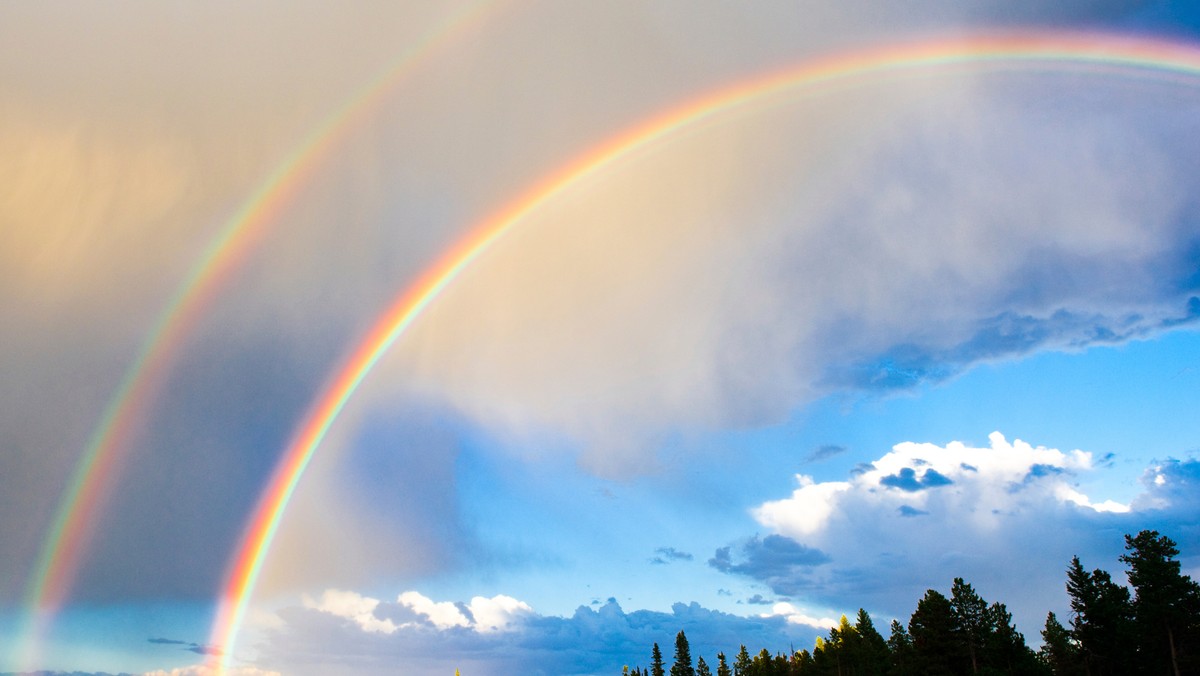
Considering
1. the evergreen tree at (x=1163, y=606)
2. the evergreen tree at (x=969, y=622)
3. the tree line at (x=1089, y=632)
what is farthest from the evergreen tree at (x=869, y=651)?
the evergreen tree at (x=1163, y=606)

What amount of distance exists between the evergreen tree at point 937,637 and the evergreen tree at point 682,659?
365 ft

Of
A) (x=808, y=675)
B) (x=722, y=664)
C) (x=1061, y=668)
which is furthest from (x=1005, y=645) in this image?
(x=722, y=664)

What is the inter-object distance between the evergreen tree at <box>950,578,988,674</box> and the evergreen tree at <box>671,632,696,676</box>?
380 ft

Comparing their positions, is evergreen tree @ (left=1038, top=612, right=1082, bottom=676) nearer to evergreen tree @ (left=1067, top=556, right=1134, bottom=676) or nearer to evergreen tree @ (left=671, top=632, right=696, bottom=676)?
evergreen tree @ (left=1067, top=556, right=1134, bottom=676)

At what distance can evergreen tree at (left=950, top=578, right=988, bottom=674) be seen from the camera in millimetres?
87688

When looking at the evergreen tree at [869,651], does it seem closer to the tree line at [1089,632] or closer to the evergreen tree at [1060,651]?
the tree line at [1089,632]

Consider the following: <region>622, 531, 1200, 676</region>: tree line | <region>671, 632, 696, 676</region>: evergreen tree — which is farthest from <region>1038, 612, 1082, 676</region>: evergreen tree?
<region>671, 632, 696, 676</region>: evergreen tree

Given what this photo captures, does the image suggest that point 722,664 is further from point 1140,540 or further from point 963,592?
point 1140,540

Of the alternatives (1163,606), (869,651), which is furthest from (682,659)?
(1163,606)

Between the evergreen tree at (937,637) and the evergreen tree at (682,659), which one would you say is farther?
the evergreen tree at (682,659)

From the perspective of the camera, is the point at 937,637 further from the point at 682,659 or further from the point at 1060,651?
the point at 682,659

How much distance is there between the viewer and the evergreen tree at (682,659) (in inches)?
7579

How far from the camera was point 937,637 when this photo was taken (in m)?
88.8

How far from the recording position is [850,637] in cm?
14288
